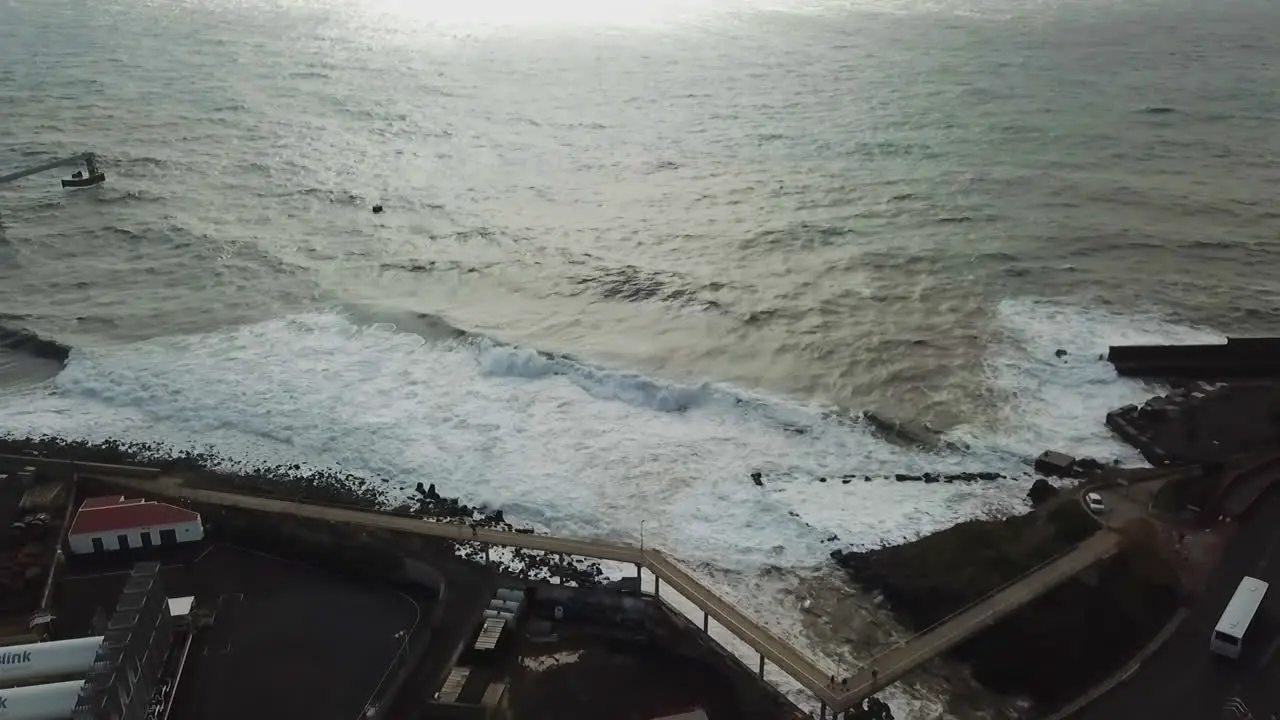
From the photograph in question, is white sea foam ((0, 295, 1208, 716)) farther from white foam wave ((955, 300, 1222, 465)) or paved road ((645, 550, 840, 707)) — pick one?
paved road ((645, 550, 840, 707))

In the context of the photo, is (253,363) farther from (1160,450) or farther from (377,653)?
(1160,450)

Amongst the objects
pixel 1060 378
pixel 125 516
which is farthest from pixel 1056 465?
pixel 125 516

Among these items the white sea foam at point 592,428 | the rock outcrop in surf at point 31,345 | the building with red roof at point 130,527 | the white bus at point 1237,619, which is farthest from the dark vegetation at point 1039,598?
the rock outcrop in surf at point 31,345

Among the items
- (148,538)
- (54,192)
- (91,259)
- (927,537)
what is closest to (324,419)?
(148,538)

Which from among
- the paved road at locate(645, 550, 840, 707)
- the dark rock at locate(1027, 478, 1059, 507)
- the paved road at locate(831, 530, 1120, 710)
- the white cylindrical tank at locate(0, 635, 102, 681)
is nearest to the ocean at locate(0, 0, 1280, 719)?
the dark rock at locate(1027, 478, 1059, 507)

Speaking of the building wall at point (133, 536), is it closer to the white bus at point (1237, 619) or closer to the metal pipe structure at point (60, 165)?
the white bus at point (1237, 619)
